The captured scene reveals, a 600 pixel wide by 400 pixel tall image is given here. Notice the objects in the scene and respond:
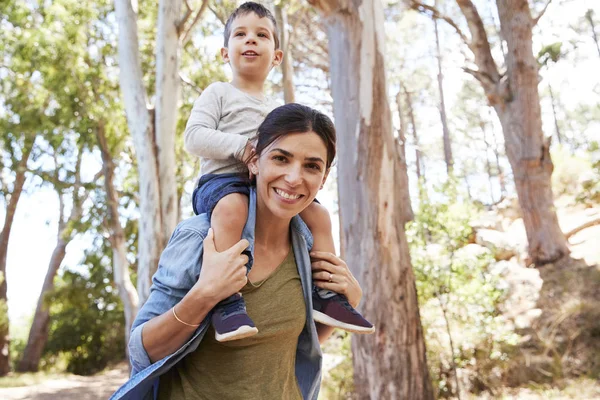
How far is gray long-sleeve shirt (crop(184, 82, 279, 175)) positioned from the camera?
1.69 metres

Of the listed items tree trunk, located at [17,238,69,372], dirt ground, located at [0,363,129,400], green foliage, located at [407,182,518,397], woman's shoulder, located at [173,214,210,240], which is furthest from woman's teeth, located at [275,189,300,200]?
tree trunk, located at [17,238,69,372]

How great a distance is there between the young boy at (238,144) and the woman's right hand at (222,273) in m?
0.05

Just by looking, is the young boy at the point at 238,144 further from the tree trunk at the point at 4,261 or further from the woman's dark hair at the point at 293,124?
the tree trunk at the point at 4,261

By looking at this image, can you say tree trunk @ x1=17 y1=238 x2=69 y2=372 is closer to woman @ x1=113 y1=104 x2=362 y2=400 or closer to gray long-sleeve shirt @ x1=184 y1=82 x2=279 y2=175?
gray long-sleeve shirt @ x1=184 y1=82 x2=279 y2=175

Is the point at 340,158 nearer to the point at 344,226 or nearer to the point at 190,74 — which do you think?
the point at 344,226

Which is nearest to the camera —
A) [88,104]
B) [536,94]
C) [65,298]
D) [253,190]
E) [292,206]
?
[292,206]

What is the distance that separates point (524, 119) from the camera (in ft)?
30.8

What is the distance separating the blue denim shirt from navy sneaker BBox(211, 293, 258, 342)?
0.06m

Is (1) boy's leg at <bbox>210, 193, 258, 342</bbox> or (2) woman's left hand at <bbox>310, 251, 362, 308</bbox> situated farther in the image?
(2) woman's left hand at <bbox>310, 251, 362, 308</bbox>

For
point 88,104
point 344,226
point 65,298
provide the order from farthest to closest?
point 65,298
point 88,104
point 344,226

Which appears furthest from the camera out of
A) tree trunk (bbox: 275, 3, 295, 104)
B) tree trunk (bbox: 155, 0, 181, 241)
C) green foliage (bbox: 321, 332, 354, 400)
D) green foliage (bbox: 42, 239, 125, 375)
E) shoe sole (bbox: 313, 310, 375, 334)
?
green foliage (bbox: 42, 239, 125, 375)

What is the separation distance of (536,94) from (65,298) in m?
11.5

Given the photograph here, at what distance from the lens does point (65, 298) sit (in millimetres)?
13109

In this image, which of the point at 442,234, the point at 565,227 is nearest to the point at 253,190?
the point at 442,234
